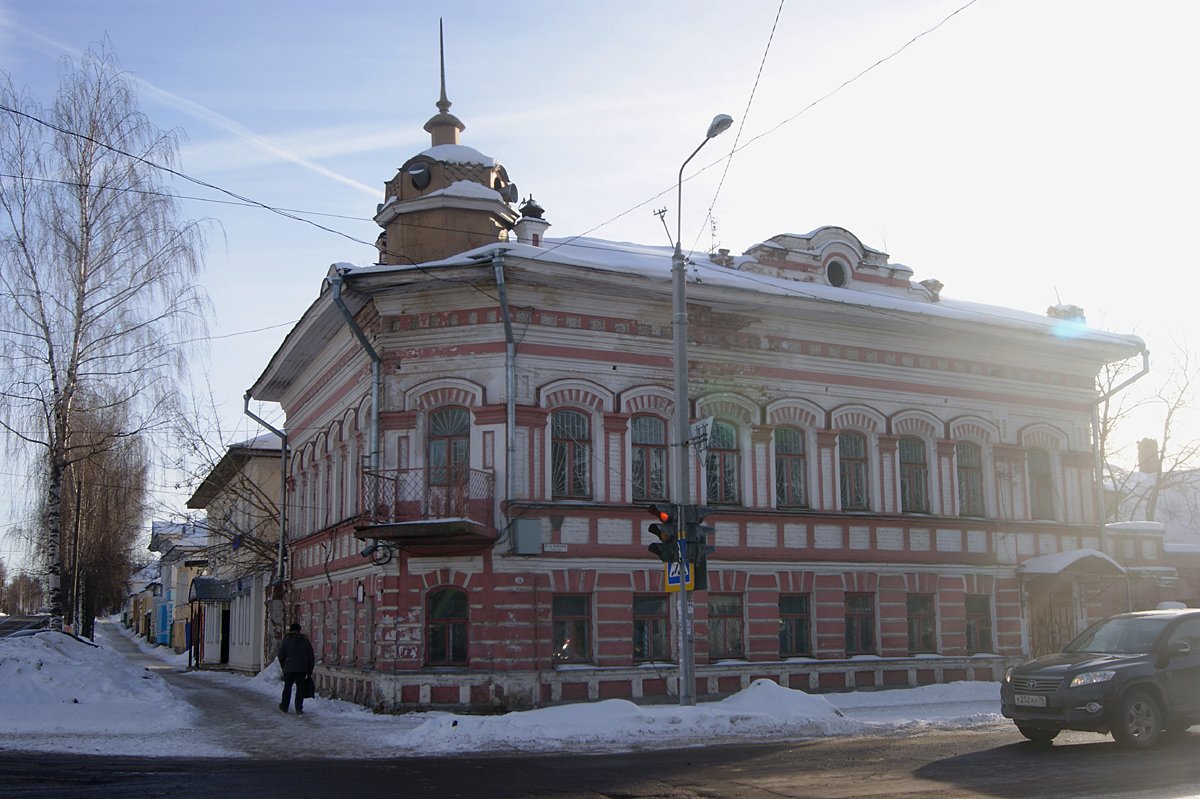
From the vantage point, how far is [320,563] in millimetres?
24859

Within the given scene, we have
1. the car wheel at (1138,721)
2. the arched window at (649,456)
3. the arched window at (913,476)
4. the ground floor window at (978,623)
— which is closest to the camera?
the car wheel at (1138,721)

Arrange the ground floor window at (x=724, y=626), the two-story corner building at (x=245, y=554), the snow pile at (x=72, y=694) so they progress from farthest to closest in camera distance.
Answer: the two-story corner building at (x=245, y=554)
the ground floor window at (x=724, y=626)
the snow pile at (x=72, y=694)

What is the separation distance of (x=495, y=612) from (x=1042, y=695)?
30.3 feet

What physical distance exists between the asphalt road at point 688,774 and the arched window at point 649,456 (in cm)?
753

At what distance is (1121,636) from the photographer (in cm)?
1388

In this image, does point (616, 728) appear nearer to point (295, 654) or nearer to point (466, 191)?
point (295, 654)

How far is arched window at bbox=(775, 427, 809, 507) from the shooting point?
22438 mm

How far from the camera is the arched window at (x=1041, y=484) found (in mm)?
25312

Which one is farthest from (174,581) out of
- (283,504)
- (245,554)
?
(283,504)

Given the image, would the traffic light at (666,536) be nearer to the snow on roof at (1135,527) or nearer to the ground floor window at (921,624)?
the ground floor window at (921,624)

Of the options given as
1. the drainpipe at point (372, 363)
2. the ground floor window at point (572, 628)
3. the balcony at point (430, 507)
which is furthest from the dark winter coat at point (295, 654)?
the ground floor window at point (572, 628)

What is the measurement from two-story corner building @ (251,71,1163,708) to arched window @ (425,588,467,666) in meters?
0.04

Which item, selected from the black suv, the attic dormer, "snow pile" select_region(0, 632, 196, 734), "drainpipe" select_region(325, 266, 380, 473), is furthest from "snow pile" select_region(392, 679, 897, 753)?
the attic dormer

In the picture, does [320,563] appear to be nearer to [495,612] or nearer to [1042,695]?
[495,612]
